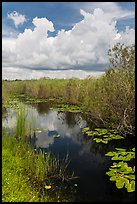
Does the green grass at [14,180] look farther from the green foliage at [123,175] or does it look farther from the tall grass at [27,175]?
the green foliage at [123,175]

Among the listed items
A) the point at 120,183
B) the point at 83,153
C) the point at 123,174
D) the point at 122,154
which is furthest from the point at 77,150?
the point at 120,183

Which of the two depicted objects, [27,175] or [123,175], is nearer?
[123,175]

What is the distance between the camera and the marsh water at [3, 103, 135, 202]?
5.53m

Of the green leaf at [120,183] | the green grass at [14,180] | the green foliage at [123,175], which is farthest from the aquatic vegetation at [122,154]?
the green grass at [14,180]

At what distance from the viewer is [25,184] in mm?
5605

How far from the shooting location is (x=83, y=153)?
8273 mm

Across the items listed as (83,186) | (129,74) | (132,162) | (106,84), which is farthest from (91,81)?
(83,186)

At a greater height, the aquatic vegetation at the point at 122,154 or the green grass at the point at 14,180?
the aquatic vegetation at the point at 122,154

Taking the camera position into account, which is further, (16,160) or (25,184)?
(16,160)

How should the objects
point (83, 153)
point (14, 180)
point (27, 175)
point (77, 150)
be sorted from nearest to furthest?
point (14, 180) → point (27, 175) → point (83, 153) → point (77, 150)

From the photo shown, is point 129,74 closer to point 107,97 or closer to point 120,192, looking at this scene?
point 107,97

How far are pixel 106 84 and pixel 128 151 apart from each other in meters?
3.85

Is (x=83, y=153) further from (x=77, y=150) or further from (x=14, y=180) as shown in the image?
(x=14, y=180)

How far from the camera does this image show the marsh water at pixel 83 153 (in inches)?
218
